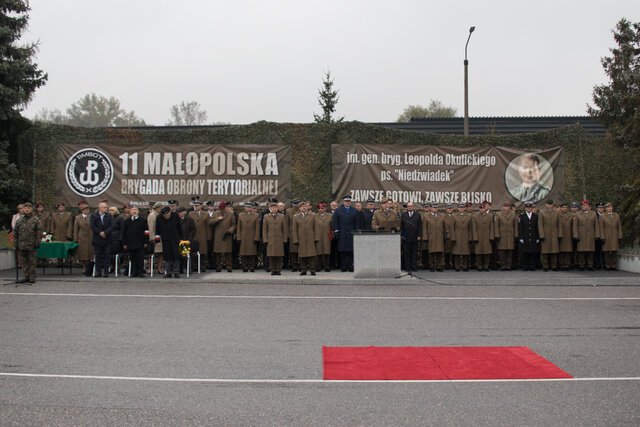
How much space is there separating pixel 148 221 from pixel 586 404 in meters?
13.7

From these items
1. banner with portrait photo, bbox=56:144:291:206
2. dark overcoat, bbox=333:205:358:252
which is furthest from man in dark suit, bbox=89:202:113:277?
dark overcoat, bbox=333:205:358:252

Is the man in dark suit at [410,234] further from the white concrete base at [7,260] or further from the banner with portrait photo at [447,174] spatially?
the white concrete base at [7,260]

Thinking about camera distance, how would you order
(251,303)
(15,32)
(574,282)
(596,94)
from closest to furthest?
1. (251,303)
2. (574,282)
3. (15,32)
4. (596,94)

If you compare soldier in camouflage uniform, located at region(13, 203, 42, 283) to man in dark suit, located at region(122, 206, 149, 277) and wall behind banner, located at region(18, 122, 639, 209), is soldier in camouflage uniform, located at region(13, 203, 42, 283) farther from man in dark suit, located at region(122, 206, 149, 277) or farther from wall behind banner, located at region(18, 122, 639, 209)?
wall behind banner, located at region(18, 122, 639, 209)

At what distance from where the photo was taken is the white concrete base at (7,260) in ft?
60.3

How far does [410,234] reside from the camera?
57.0ft

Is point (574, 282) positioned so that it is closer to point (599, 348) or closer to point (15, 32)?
point (599, 348)

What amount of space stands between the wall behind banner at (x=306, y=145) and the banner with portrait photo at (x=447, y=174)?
0.33 metres

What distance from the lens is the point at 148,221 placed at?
16.8 meters

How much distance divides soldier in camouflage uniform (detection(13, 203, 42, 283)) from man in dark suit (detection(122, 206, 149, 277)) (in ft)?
7.02

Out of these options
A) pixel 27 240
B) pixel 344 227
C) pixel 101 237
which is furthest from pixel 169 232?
pixel 344 227

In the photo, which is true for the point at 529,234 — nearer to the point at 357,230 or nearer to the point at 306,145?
the point at 357,230

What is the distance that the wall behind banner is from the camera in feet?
62.7

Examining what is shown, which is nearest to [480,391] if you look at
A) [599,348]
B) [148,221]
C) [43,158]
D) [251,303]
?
[599,348]
